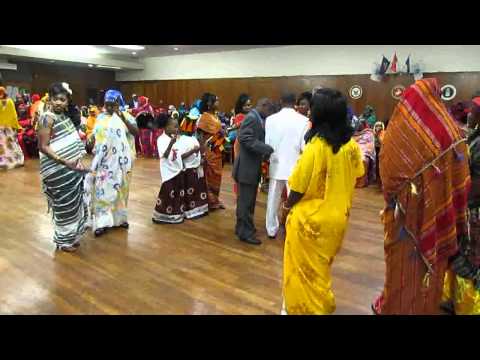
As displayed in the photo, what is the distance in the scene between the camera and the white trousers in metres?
3.49

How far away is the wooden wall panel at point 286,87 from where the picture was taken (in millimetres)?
8391

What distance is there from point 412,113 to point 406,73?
7915 millimetres

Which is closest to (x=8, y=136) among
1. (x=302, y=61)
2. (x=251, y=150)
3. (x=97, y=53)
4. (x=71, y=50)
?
(x=71, y=50)

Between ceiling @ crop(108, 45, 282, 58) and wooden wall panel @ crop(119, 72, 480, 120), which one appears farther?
ceiling @ crop(108, 45, 282, 58)

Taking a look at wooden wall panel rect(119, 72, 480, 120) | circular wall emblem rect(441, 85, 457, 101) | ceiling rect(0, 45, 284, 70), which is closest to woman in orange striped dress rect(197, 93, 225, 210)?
wooden wall panel rect(119, 72, 480, 120)

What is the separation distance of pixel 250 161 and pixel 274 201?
469 mm

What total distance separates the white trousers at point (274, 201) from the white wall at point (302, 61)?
6.78 m

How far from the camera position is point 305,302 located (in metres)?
2.00

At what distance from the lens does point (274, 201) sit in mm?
3537

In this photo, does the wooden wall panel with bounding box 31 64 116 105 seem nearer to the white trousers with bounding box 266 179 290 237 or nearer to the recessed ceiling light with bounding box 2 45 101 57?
the recessed ceiling light with bounding box 2 45 101 57

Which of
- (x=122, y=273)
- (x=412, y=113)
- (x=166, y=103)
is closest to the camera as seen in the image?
(x=412, y=113)

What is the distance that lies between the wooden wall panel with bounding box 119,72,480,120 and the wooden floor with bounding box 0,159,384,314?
557cm
